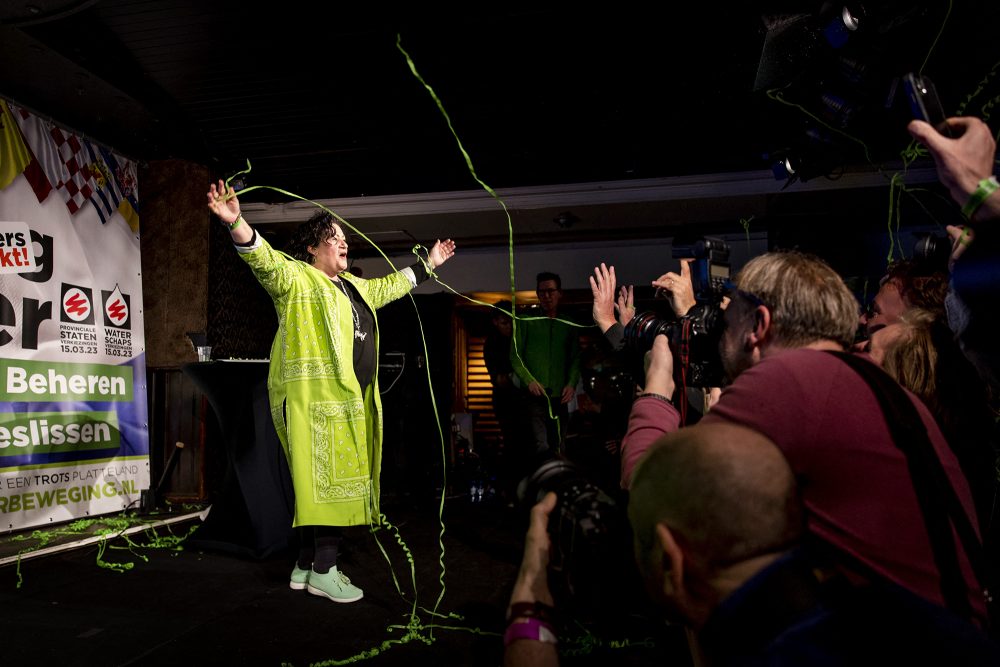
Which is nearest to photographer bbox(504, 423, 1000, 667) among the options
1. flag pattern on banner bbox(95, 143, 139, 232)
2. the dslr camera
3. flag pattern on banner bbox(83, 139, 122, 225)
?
the dslr camera

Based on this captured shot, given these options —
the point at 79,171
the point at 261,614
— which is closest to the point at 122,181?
the point at 79,171

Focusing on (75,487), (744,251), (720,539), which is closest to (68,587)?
(75,487)

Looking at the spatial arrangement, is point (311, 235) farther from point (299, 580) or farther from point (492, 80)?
point (492, 80)

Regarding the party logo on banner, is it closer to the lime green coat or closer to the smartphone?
the lime green coat

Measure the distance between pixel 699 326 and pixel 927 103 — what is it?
533mm

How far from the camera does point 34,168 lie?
3.72 metres

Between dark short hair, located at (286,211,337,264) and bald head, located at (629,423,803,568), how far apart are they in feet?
6.93

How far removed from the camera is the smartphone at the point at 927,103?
98cm

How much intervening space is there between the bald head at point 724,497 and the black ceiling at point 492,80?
103 inches

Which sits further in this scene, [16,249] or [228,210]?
[16,249]

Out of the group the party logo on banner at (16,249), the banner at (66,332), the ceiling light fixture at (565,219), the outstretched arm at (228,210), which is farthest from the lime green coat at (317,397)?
the ceiling light fixture at (565,219)

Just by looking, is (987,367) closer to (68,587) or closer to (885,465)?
(885,465)

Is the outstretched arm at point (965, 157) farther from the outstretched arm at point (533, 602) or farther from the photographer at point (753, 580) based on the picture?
the outstretched arm at point (533, 602)

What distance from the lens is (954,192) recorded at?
37.6 inches
